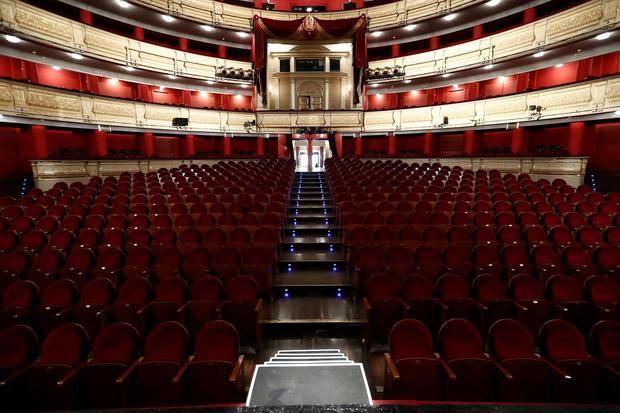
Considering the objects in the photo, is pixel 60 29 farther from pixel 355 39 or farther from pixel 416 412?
pixel 416 412

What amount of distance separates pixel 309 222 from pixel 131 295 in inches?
100

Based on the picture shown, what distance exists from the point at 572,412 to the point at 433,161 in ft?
26.8

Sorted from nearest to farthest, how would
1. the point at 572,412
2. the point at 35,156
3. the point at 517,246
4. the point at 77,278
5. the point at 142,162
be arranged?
the point at 572,412
the point at 77,278
the point at 517,246
the point at 35,156
the point at 142,162

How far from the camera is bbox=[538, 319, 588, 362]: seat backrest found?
1774 millimetres

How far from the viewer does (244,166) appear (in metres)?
7.52

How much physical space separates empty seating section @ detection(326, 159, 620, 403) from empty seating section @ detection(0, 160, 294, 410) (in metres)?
0.94

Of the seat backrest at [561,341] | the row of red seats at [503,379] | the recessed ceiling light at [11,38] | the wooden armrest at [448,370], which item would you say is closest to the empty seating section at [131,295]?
the row of red seats at [503,379]

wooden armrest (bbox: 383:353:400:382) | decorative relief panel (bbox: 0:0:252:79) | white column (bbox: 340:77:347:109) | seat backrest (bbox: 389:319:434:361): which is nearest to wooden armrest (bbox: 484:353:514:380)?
seat backrest (bbox: 389:319:434:361)

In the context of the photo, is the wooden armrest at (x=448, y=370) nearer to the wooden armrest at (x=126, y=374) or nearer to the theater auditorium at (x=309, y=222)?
the theater auditorium at (x=309, y=222)

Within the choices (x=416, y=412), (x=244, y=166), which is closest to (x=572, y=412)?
(x=416, y=412)

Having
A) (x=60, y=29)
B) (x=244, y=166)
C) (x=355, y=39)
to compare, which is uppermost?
(x=355, y=39)

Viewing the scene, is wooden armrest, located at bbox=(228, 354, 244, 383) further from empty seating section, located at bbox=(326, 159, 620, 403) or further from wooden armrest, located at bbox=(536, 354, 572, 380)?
wooden armrest, located at bbox=(536, 354, 572, 380)

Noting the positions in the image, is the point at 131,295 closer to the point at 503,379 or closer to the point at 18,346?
the point at 18,346

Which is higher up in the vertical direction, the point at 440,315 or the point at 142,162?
the point at 142,162
